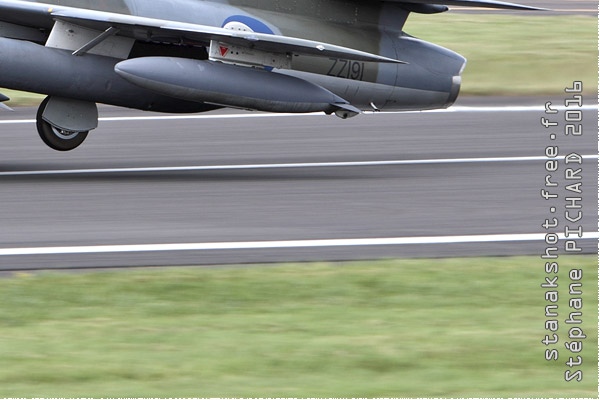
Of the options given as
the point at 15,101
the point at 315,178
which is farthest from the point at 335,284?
the point at 15,101

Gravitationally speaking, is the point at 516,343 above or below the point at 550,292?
below

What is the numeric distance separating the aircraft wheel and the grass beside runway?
4.73 m

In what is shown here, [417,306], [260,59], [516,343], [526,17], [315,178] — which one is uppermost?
[526,17]

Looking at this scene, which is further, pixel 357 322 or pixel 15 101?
pixel 15 101

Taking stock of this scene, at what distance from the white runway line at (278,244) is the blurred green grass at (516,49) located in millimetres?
8527

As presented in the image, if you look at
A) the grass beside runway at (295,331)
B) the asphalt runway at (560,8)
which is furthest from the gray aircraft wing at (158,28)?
the asphalt runway at (560,8)

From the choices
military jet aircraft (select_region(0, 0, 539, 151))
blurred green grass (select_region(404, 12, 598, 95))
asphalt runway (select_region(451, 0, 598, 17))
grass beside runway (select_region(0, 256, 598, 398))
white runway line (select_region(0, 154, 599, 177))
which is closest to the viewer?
grass beside runway (select_region(0, 256, 598, 398))

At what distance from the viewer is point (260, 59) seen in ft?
39.9

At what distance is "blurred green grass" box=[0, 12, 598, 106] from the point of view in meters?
19.5

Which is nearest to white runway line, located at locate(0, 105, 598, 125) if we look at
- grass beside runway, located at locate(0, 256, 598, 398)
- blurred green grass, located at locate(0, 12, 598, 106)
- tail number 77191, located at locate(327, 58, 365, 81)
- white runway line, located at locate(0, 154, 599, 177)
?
blurred green grass, located at locate(0, 12, 598, 106)

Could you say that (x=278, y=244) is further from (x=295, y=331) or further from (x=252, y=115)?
(x=252, y=115)

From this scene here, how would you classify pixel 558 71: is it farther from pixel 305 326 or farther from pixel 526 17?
pixel 305 326

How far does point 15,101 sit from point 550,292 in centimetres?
1135

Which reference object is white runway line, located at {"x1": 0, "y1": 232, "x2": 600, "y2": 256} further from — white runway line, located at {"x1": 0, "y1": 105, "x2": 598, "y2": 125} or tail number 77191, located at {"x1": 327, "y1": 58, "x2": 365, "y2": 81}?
white runway line, located at {"x1": 0, "y1": 105, "x2": 598, "y2": 125}
